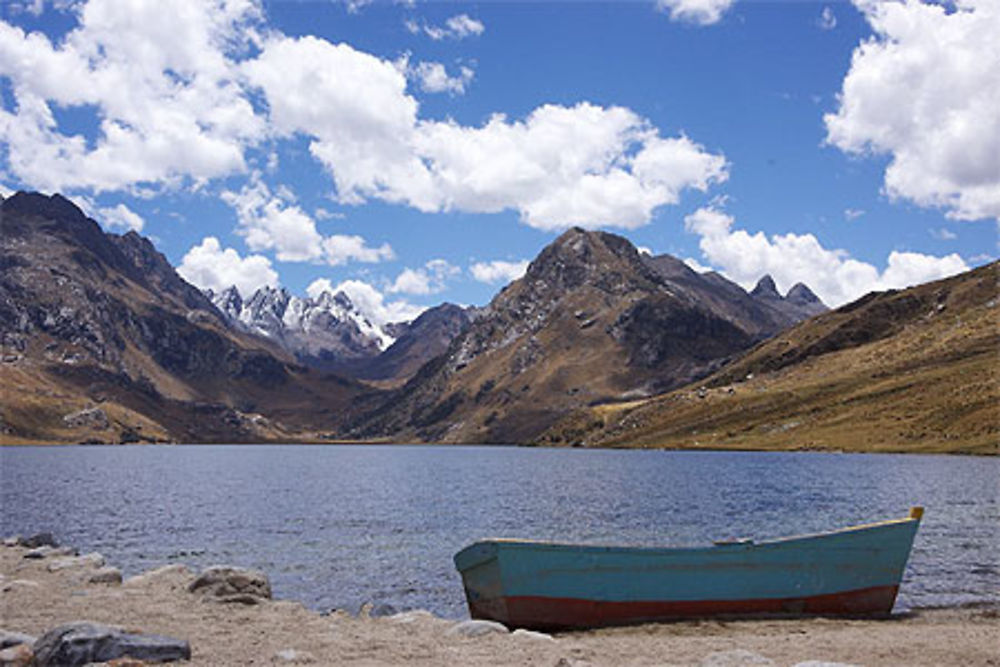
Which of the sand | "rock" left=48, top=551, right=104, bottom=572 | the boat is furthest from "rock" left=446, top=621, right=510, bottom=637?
"rock" left=48, top=551, right=104, bottom=572

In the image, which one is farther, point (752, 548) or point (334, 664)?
point (752, 548)

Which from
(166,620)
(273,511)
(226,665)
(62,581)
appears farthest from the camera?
(273,511)

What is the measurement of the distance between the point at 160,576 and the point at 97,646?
745 inches

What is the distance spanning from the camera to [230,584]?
3247 centimetres

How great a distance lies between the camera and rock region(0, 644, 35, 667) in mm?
18562

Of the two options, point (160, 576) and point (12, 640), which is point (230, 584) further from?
point (12, 640)

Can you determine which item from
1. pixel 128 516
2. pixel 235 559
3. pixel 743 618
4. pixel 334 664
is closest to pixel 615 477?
pixel 128 516

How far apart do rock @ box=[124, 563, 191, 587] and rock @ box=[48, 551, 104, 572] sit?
4555 millimetres

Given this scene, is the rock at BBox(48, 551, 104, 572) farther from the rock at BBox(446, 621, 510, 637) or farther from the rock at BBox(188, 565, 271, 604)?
the rock at BBox(446, 621, 510, 637)

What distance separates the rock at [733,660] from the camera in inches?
810

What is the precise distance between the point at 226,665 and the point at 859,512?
67.8 meters

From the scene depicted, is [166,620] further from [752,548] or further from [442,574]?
[752,548]

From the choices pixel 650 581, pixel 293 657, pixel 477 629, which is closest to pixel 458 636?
pixel 477 629

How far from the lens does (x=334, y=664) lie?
2055cm
